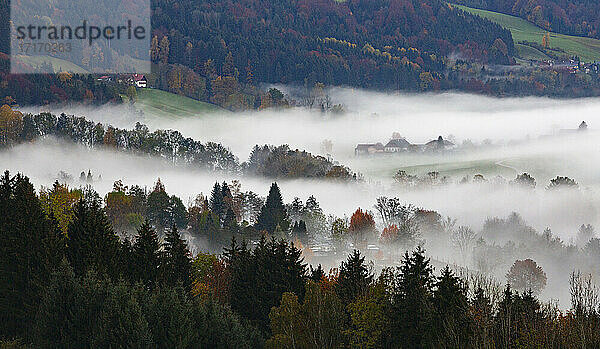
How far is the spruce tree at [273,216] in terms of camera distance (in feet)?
404

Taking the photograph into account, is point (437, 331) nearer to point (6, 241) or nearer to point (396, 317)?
point (396, 317)

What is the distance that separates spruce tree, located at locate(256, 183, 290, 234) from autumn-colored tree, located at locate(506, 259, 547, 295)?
35635 millimetres

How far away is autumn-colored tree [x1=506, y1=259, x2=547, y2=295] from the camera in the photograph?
105 m

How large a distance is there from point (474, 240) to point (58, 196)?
7271 centimetres

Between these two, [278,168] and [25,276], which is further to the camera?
[278,168]

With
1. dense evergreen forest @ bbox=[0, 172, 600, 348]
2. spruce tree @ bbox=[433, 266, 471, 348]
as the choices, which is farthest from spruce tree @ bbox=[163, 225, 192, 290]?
spruce tree @ bbox=[433, 266, 471, 348]

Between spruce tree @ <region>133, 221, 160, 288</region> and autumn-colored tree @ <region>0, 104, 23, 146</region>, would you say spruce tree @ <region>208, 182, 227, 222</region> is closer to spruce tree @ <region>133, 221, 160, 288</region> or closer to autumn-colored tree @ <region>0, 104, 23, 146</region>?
autumn-colored tree @ <region>0, 104, 23, 146</region>

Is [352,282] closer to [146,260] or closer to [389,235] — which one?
[146,260]

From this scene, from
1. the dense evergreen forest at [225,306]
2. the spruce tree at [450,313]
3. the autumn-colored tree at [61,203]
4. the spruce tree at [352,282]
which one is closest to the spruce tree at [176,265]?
the dense evergreen forest at [225,306]

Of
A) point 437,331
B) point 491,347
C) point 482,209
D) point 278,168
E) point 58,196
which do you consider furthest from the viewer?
point 278,168

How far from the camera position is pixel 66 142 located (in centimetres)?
18200

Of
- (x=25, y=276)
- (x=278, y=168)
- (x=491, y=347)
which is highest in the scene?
(x=278, y=168)

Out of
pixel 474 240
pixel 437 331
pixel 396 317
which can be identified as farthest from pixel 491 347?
pixel 474 240

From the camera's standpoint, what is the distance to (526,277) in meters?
107
